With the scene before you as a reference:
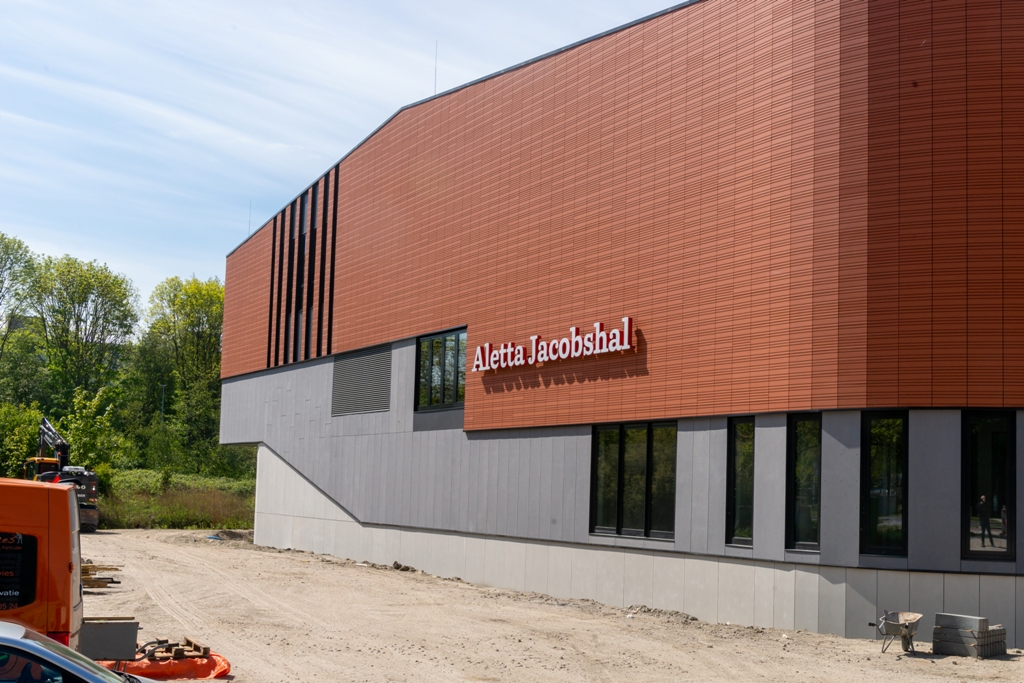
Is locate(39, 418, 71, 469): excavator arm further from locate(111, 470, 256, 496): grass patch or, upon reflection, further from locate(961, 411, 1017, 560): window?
locate(961, 411, 1017, 560): window

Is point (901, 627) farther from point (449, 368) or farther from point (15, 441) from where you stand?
point (15, 441)

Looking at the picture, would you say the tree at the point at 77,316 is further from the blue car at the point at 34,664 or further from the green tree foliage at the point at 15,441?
the blue car at the point at 34,664

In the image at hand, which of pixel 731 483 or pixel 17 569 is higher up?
pixel 731 483

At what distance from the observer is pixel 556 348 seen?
25.6 meters

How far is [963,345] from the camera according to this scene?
Result: 58.3ft

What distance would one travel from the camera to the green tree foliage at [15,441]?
60.5m

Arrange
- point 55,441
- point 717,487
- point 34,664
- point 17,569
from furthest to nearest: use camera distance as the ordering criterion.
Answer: point 55,441, point 717,487, point 17,569, point 34,664

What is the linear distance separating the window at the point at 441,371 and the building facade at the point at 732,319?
120mm

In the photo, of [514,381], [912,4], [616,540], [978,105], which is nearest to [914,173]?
[978,105]

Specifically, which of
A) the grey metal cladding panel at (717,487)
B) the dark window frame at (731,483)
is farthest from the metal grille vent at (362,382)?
the dark window frame at (731,483)

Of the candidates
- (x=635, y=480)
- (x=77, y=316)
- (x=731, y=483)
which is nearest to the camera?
(x=731, y=483)

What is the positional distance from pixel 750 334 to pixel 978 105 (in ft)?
19.6

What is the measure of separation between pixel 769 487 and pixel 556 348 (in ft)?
25.1

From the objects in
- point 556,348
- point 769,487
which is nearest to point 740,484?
point 769,487
